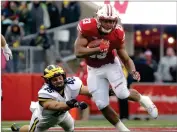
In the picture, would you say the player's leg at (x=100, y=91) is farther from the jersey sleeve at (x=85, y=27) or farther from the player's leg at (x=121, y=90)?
the jersey sleeve at (x=85, y=27)

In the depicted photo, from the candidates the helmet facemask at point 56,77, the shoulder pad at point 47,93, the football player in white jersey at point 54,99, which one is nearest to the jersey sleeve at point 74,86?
the football player in white jersey at point 54,99

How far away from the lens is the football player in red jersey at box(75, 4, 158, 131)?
10359 millimetres

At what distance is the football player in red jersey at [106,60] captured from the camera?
10.4m

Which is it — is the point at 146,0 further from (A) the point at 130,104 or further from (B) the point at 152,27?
(B) the point at 152,27

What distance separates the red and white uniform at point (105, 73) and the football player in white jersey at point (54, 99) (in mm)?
251

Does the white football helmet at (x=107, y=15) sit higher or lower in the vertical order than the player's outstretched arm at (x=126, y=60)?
higher

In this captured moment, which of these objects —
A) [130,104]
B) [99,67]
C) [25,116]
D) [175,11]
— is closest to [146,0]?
[175,11]

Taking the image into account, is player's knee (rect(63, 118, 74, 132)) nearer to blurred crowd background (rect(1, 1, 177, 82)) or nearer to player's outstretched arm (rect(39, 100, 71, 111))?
player's outstretched arm (rect(39, 100, 71, 111))

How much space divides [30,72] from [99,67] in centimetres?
767

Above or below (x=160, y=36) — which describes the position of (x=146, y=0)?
above

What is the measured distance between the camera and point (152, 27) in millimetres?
22875

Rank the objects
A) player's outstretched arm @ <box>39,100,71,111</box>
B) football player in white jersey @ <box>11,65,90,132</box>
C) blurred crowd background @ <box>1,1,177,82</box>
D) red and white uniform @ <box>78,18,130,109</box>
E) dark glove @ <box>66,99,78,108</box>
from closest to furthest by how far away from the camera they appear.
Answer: dark glove @ <box>66,99,78,108</box> → player's outstretched arm @ <box>39,100,71,111</box> → football player in white jersey @ <box>11,65,90,132</box> → red and white uniform @ <box>78,18,130,109</box> → blurred crowd background @ <box>1,1,177,82</box>

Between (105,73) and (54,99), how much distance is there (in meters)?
1.13

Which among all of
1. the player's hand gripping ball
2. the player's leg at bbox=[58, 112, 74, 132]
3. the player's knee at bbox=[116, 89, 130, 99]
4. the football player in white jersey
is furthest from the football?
the player's leg at bbox=[58, 112, 74, 132]
